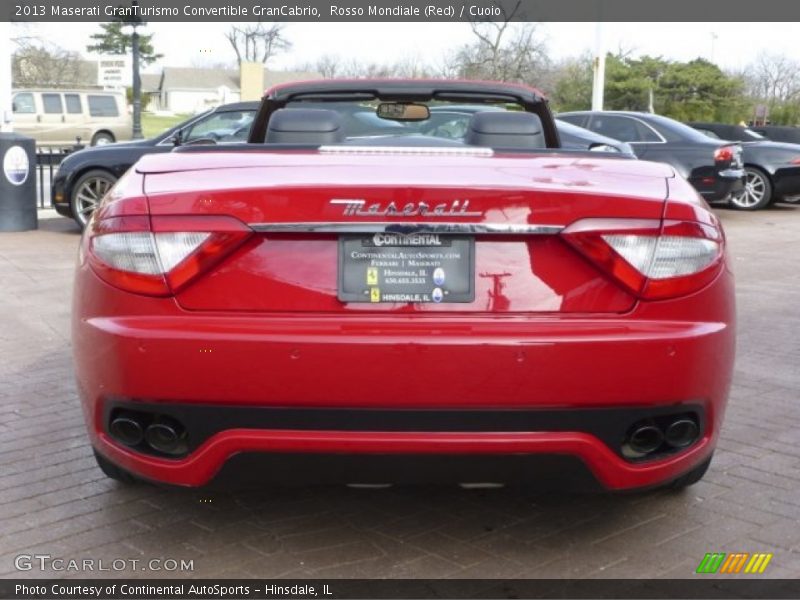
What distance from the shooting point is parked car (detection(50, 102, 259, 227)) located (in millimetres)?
11961

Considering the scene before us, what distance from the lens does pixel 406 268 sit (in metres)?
2.76

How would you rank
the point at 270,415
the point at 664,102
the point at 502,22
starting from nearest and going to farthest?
1. the point at 270,415
2. the point at 502,22
3. the point at 664,102

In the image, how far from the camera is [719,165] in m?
14.3

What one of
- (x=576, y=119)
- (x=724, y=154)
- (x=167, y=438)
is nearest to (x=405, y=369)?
(x=167, y=438)

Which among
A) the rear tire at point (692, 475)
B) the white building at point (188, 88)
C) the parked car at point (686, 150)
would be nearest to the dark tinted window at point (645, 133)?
the parked car at point (686, 150)

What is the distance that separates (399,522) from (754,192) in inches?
556

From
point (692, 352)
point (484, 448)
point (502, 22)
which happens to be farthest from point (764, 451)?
point (502, 22)

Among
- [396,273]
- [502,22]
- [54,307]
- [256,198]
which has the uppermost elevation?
[502,22]

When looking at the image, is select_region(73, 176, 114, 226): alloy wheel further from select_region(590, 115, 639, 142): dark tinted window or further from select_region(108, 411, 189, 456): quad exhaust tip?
select_region(108, 411, 189, 456): quad exhaust tip

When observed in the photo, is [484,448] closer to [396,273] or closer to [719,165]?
[396,273]

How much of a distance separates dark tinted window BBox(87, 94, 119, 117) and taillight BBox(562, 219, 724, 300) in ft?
110

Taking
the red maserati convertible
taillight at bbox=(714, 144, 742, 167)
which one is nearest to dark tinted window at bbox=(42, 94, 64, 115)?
taillight at bbox=(714, 144, 742, 167)

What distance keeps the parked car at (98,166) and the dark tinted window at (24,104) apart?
946 inches

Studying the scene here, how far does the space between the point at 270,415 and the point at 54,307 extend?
5227 mm
